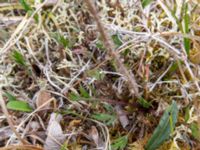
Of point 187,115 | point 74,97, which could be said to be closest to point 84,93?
point 74,97

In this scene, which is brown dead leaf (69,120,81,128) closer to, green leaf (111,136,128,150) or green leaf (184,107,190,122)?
green leaf (111,136,128,150)

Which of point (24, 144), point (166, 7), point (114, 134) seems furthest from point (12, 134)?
point (166, 7)

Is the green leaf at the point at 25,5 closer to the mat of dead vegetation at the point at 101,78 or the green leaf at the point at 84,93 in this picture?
the mat of dead vegetation at the point at 101,78

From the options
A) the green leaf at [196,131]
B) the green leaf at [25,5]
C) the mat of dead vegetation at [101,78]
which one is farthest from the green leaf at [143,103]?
the green leaf at [25,5]

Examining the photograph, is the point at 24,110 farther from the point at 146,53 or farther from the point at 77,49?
the point at 146,53

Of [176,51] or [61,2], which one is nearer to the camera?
[176,51]

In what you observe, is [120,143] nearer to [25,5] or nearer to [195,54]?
[195,54]

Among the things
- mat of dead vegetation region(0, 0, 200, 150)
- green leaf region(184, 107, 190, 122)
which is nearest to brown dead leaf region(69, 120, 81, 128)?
mat of dead vegetation region(0, 0, 200, 150)
